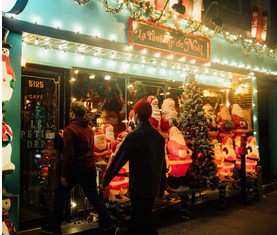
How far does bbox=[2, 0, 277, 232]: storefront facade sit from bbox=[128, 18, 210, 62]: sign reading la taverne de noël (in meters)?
0.02

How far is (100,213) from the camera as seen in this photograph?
5586 millimetres

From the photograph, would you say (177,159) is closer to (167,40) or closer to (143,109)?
(143,109)

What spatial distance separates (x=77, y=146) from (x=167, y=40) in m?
4.10

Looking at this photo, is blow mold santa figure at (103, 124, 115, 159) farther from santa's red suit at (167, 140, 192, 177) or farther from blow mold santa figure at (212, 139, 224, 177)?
blow mold santa figure at (212, 139, 224, 177)

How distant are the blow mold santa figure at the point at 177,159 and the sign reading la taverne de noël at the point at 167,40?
2.18 metres

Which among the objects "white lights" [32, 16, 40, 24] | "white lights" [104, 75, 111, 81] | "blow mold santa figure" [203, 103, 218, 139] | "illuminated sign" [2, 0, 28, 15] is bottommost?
"blow mold santa figure" [203, 103, 218, 139]

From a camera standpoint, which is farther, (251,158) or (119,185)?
(251,158)

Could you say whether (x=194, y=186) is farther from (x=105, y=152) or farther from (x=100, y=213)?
(x=100, y=213)

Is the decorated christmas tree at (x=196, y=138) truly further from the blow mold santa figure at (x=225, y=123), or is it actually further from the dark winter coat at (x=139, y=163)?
the dark winter coat at (x=139, y=163)

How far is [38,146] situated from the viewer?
6.66 metres

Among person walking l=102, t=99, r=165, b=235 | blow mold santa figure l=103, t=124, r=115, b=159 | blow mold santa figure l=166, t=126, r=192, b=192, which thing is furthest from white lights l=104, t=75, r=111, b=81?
person walking l=102, t=99, r=165, b=235

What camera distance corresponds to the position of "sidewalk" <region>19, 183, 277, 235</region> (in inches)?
257

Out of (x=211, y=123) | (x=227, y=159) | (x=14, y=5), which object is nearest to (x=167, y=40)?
(x=211, y=123)

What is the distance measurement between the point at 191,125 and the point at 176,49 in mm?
2081
